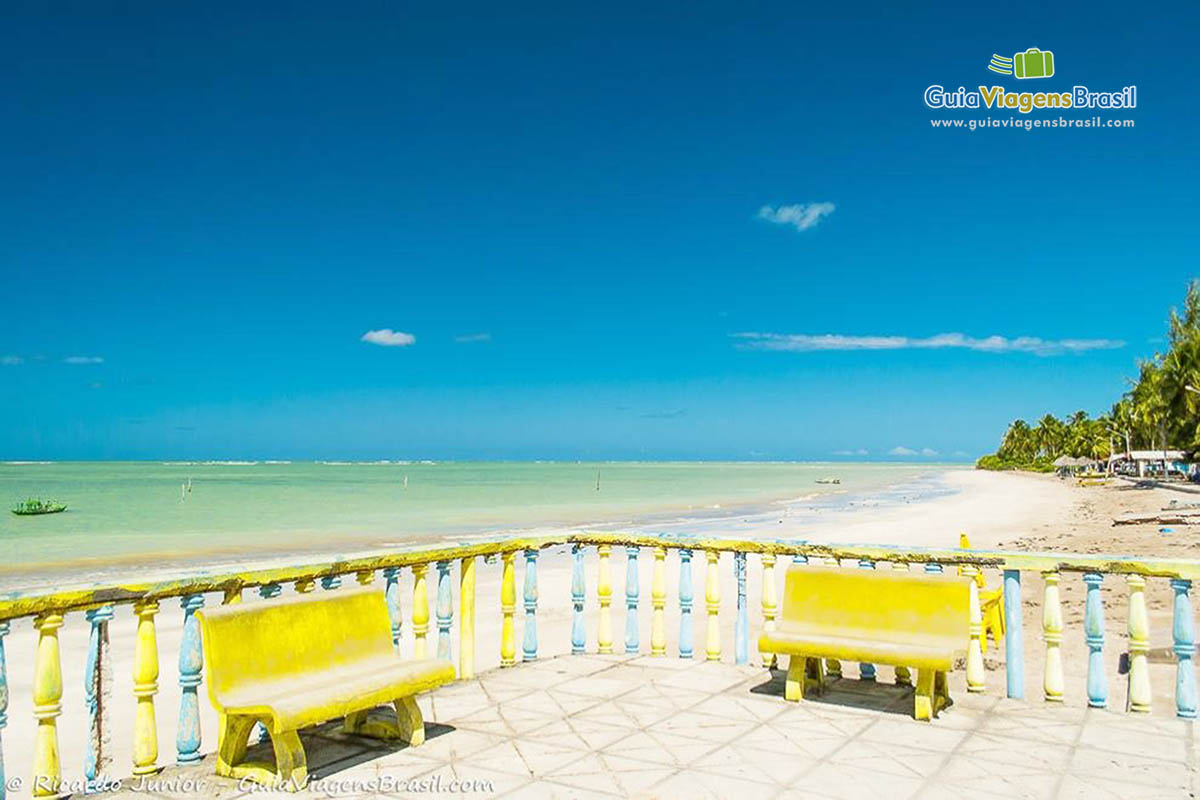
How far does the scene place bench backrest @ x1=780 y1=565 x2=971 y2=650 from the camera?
5.24 meters

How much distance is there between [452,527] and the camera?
34156 millimetres

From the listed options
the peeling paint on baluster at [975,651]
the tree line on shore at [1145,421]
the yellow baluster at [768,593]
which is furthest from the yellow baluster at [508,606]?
the tree line on shore at [1145,421]

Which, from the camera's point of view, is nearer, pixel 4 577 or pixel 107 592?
pixel 107 592

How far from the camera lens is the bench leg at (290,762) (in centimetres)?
408

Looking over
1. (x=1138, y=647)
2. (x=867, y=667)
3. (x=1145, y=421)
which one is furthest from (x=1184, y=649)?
(x=1145, y=421)

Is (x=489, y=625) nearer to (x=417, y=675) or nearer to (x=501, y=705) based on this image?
(x=501, y=705)

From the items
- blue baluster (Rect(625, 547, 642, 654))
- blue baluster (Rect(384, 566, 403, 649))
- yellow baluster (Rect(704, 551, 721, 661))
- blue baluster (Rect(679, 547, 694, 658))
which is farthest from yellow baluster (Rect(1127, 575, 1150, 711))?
blue baluster (Rect(384, 566, 403, 649))

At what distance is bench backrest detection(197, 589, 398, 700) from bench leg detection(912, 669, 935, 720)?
3.05 m

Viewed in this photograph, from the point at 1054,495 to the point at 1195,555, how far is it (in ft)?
123

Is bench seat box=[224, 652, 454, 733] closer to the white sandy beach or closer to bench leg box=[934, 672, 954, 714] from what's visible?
bench leg box=[934, 672, 954, 714]

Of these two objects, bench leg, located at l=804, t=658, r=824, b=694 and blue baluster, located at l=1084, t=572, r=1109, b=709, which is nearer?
blue baluster, located at l=1084, t=572, r=1109, b=709

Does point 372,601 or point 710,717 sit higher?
point 372,601

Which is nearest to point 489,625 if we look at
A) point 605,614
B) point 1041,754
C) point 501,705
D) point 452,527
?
point 605,614

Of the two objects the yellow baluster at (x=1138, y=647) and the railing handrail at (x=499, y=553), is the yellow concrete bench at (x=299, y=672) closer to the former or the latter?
the railing handrail at (x=499, y=553)
